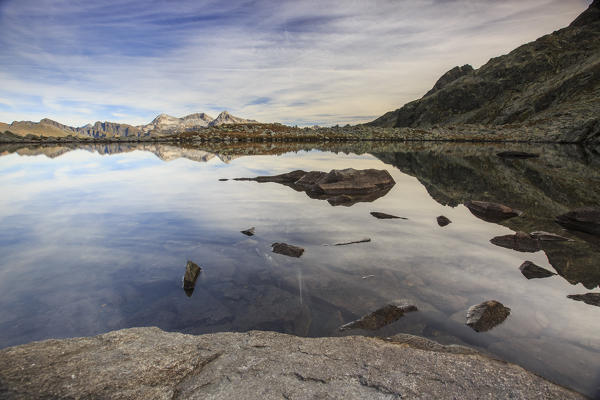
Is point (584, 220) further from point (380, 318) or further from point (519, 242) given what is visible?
point (380, 318)

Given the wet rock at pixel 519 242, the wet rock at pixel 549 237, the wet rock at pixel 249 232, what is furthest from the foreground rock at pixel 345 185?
the wet rock at pixel 549 237

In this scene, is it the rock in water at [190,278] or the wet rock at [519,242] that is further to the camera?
the wet rock at [519,242]

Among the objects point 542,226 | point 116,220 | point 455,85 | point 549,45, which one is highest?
point 549,45

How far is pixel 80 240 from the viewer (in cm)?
945

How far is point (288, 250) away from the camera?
8109 millimetres

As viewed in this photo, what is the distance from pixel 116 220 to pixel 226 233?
5.00m

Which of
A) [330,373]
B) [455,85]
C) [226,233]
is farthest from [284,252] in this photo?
[455,85]

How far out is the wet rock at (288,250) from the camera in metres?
7.99

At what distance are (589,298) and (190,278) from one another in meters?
7.87

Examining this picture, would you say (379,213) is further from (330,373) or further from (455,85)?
(455,85)

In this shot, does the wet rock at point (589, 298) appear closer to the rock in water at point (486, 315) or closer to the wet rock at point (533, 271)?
the wet rock at point (533, 271)

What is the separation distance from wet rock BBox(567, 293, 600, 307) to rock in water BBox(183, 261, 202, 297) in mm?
7489

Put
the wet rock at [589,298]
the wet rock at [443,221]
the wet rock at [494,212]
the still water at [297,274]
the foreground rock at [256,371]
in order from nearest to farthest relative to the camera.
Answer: the foreground rock at [256,371]
the still water at [297,274]
the wet rock at [589,298]
the wet rock at [443,221]
the wet rock at [494,212]

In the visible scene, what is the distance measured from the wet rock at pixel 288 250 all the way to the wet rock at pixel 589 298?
5.69 meters
